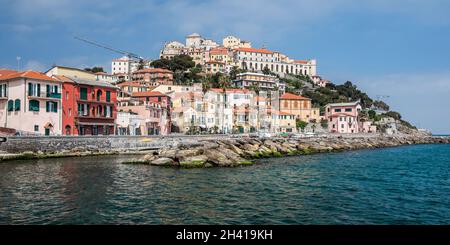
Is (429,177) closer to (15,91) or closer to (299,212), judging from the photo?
(299,212)

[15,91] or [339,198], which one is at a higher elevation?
[15,91]

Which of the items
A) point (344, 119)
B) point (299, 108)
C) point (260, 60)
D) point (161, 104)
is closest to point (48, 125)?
point (161, 104)

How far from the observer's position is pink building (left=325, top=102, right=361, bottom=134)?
118 metres

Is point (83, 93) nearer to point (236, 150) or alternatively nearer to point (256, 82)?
point (236, 150)

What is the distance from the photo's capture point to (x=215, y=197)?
23156 millimetres

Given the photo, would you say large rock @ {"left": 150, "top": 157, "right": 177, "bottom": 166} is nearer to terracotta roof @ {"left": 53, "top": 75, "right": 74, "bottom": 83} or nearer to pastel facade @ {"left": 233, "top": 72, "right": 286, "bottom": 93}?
terracotta roof @ {"left": 53, "top": 75, "right": 74, "bottom": 83}

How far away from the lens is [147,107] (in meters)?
74.9

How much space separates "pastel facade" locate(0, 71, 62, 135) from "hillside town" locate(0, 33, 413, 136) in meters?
0.14

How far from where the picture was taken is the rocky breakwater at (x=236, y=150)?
4097 cm

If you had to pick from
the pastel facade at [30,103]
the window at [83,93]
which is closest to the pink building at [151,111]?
the window at [83,93]

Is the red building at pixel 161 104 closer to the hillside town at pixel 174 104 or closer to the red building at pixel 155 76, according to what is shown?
the hillside town at pixel 174 104
